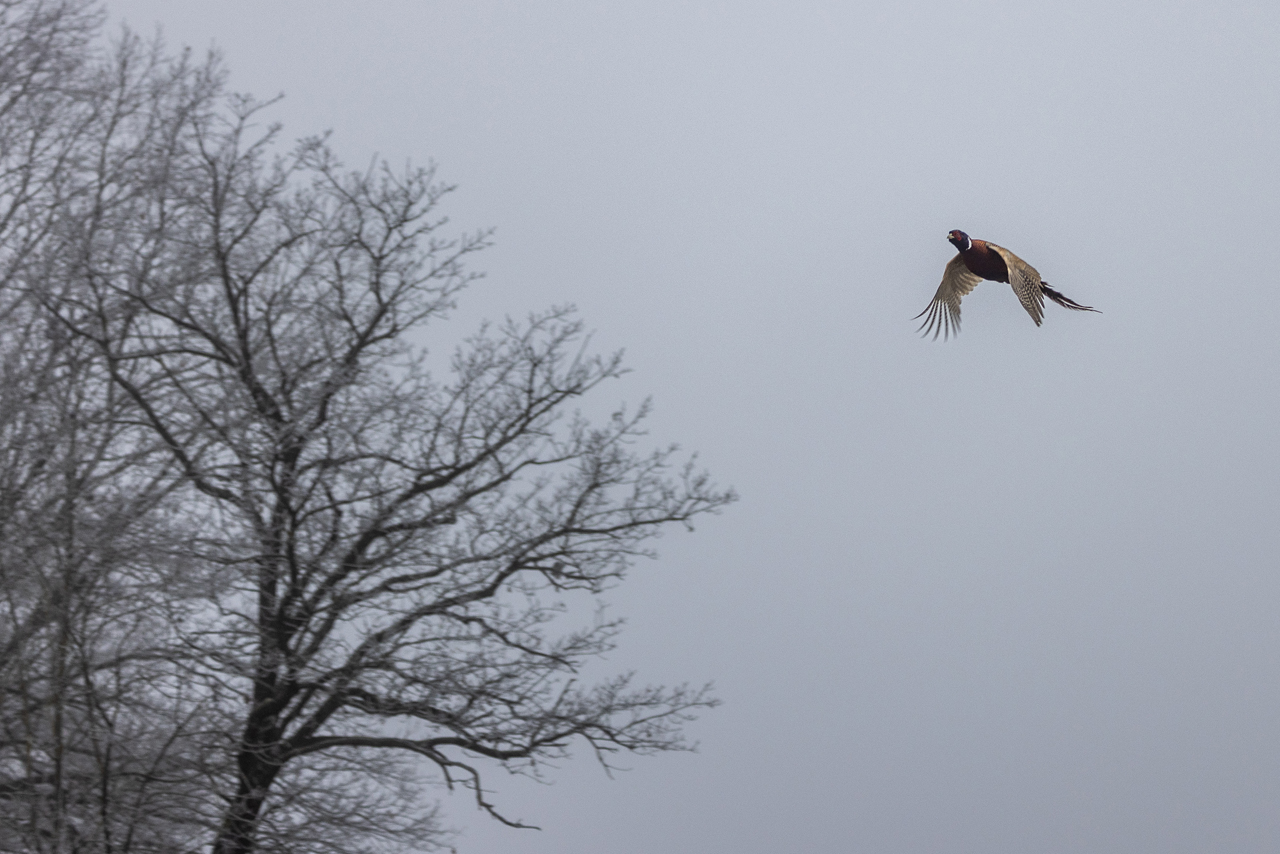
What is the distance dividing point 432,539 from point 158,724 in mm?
2482

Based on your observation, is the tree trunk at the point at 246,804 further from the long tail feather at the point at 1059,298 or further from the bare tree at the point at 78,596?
the long tail feather at the point at 1059,298

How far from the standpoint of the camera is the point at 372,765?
9891mm

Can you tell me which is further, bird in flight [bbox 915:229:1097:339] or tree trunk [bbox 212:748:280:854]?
tree trunk [bbox 212:748:280:854]

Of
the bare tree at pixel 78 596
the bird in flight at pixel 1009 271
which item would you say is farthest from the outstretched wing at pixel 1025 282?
the bare tree at pixel 78 596

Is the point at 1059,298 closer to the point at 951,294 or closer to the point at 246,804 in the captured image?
the point at 951,294

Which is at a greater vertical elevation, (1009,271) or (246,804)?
(1009,271)

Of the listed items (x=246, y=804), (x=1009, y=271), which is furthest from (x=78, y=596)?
(x=1009, y=271)

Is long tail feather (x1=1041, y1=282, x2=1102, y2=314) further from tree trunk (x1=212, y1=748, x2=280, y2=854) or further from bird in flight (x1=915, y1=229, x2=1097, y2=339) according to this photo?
tree trunk (x1=212, y1=748, x2=280, y2=854)

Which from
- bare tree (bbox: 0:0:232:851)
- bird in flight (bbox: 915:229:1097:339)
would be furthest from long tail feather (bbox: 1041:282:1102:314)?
bare tree (bbox: 0:0:232:851)

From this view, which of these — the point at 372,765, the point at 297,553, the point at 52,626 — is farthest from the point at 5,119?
the point at 372,765

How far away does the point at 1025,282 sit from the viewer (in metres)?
7.33

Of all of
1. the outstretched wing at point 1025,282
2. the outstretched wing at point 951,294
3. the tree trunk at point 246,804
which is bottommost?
the tree trunk at point 246,804

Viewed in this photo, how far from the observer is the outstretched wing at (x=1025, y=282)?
23.2 feet

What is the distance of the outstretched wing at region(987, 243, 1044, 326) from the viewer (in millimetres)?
7074
